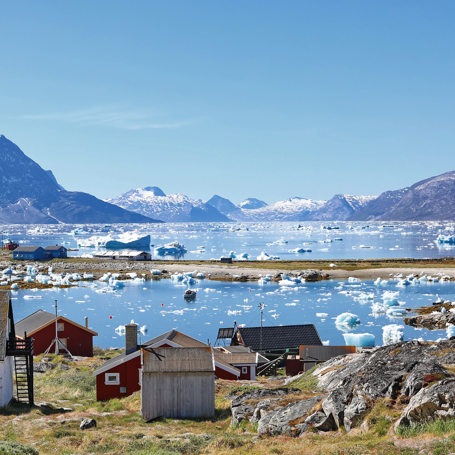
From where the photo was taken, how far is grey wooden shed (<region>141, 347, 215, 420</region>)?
18.3m

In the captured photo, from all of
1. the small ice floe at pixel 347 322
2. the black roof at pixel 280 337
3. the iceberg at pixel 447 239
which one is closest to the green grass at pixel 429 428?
the black roof at pixel 280 337

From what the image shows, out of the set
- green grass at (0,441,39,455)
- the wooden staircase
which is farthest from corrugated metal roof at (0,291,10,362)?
green grass at (0,441,39,455)

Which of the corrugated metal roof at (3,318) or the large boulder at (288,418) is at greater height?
the corrugated metal roof at (3,318)

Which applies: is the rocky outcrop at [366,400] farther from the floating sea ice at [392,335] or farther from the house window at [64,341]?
the floating sea ice at [392,335]

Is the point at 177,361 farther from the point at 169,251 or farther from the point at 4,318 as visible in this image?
the point at 169,251

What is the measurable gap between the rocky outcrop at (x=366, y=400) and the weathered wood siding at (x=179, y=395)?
6.35ft

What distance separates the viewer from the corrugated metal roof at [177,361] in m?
18.5

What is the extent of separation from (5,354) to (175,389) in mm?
5986

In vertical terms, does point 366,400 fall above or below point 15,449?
above

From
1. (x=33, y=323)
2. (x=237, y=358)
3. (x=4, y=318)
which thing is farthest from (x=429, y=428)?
(x=33, y=323)

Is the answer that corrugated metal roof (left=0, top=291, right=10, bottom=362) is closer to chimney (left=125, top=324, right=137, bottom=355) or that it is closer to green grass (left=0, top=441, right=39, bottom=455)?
chimney (left=125, top=324, right=137, bottom=355)

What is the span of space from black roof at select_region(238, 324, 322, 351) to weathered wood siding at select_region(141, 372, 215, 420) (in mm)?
15163

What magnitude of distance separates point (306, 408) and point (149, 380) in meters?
6.23

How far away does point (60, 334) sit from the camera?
34.2m
